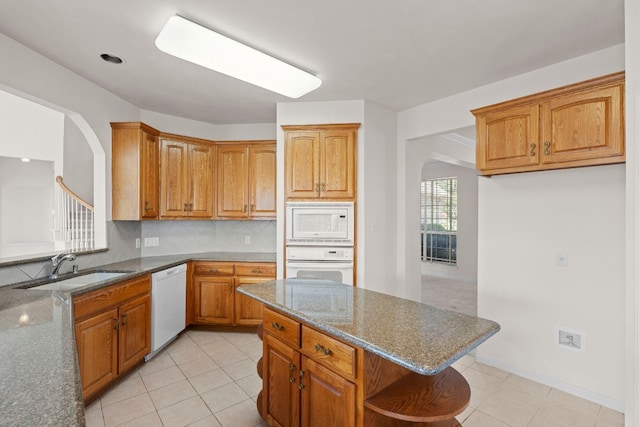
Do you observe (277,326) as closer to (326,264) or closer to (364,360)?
(364,360)

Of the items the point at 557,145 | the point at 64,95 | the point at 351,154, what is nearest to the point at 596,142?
the point at 557,145

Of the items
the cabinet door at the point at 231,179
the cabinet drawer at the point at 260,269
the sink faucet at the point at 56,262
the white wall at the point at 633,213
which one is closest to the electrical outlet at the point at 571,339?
the white wall at the point at 633,213

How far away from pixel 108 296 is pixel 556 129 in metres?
3.65

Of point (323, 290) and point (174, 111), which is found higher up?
point (174, 111)

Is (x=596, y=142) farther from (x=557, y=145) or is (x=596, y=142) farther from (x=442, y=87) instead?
(x=442, y=87)

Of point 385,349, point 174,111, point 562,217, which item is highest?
point 174,111

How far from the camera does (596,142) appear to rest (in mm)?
2082

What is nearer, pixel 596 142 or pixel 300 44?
pixel 596 142

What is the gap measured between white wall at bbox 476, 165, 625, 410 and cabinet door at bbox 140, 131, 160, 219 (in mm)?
3499

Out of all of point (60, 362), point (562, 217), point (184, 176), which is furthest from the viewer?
point (184, 176)

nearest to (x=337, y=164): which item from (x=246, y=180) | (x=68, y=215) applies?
(x=246, y=180)

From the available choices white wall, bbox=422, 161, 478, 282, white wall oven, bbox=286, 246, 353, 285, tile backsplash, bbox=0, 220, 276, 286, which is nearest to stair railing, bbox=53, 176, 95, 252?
tile backsplash, bbox=0, 220, 276, 286

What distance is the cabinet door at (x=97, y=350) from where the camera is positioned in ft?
7.15

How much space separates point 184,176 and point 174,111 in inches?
32.4
